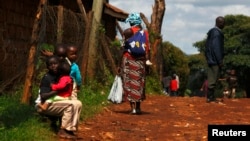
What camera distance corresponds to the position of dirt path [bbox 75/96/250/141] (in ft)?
26.3

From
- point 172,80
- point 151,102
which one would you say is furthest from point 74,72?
point 172,80

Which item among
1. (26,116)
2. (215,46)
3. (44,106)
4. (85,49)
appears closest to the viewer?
(44,106)

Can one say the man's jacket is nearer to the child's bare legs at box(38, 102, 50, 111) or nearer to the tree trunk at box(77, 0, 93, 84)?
the tree trunk at box(77, 0, 93, 84)

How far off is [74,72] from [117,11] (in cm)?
1149

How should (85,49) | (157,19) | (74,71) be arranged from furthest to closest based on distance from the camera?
1. (157,19)
2. (85,49)
3. (74,71)

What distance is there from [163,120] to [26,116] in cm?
273

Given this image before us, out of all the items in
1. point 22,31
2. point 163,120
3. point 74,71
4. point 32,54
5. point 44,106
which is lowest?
point 163,120

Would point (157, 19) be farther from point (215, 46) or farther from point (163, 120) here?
point (163, 120)

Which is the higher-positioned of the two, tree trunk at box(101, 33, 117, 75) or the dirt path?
tree trunk at box(101, 33, 117, 75)

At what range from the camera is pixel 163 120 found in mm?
9812

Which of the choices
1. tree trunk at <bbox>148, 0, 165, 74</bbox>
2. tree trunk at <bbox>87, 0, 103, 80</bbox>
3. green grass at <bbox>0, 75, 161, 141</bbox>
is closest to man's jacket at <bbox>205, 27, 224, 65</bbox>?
green grass at <bbox>0, 75, 161, 141</bbox>

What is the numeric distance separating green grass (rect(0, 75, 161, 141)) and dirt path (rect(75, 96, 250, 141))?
0.28 meters

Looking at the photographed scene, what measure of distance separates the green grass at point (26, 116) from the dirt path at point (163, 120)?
0.92 feet

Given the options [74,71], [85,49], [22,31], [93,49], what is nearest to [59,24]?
[85,49]
